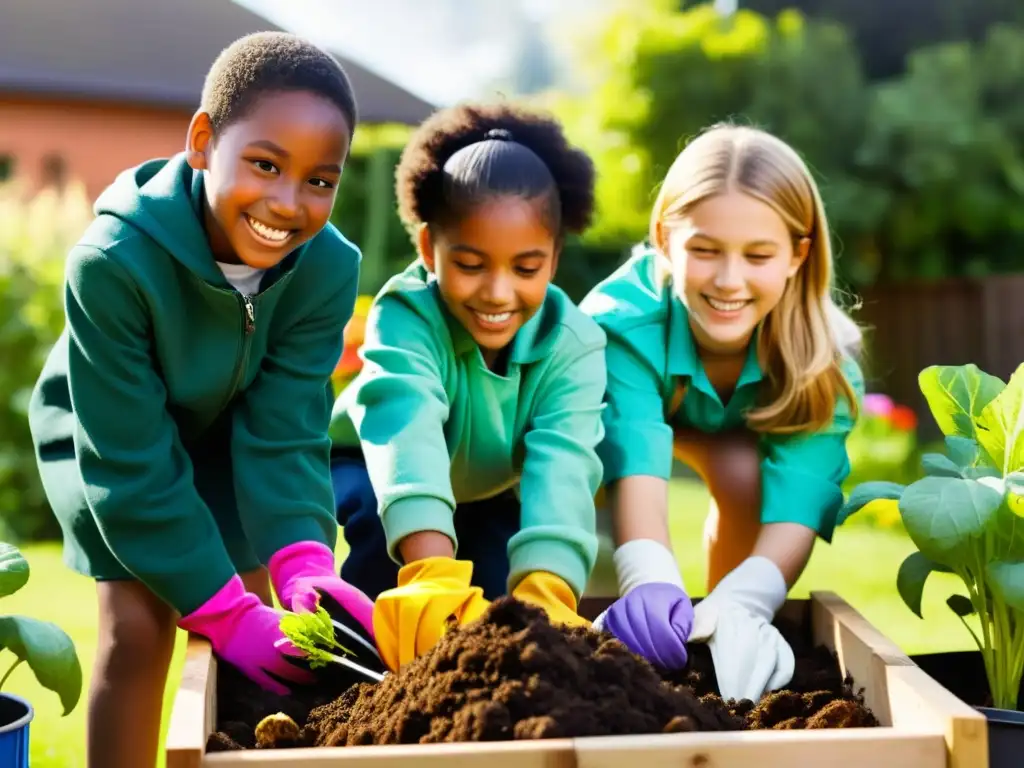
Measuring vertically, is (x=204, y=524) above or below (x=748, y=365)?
below

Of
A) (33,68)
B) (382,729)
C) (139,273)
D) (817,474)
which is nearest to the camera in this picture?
(382,729)

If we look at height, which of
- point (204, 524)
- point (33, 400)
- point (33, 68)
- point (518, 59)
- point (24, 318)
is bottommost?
point (204, 524)

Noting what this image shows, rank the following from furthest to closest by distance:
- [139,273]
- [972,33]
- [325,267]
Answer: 1. [972,33]
2. [325,267]
3. [139,273]

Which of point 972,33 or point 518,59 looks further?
point 518,59

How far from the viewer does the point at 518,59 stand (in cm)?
7088

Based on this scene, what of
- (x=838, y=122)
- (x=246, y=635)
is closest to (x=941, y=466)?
(x=246, y=635)

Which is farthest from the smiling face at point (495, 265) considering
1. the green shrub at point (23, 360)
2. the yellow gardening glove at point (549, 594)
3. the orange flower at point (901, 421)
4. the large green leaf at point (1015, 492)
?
the orange flower at point (901, 421)

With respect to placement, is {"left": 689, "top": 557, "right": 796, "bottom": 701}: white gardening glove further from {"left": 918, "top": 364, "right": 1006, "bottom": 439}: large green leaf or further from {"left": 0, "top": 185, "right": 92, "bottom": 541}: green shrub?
{"left": 0, "top": 185, "right": 92, "bottom": 541}: green shrub

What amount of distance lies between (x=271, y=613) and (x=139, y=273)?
A: 601mm

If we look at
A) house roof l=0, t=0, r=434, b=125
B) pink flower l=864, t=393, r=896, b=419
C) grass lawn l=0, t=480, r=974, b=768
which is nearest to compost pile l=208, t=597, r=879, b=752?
grass lawn l=0, t=480, r=974, b=768

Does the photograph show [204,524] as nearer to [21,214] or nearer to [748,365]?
[748,365]

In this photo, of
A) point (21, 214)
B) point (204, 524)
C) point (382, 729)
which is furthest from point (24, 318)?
point (382, 729)

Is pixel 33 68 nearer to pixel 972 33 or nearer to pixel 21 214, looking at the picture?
pixel 21 214

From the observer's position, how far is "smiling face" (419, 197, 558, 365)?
2191mm
